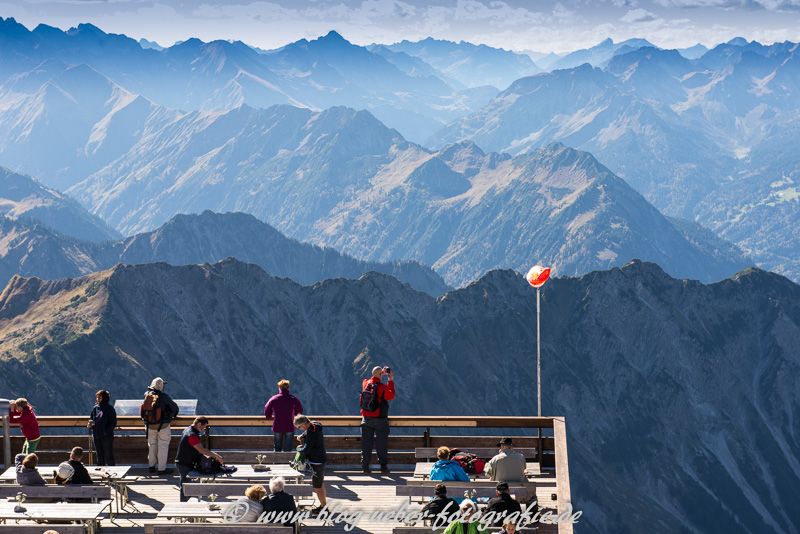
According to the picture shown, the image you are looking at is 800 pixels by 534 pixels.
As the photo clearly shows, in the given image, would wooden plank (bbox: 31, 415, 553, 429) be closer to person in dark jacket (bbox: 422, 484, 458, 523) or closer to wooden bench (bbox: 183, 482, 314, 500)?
wooden bench (bbox: 183, 482, 314, 500)

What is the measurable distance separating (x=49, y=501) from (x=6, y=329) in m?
176

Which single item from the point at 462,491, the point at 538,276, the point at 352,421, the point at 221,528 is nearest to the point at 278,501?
the point at 221,528

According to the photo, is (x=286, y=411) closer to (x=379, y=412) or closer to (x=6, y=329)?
(x=379, y=412)

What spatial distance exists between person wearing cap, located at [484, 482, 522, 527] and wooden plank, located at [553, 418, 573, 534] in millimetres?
1062

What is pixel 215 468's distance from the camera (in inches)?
952

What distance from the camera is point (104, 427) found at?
26.2 meters

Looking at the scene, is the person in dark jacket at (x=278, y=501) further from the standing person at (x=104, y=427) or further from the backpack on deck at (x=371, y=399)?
the standing person at (x=104, y=427)

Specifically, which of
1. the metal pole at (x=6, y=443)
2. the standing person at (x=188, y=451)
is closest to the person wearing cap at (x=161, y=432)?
the standing person at (x=188, y=451)

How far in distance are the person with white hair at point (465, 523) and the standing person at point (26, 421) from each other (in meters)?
12.8

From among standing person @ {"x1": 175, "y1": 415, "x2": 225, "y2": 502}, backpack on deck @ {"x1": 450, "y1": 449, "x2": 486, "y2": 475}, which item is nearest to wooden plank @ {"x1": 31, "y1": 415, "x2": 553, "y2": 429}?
backpack on deck @ {"x1": 450, "y1": 449, "x2": 486, "y2": 475}

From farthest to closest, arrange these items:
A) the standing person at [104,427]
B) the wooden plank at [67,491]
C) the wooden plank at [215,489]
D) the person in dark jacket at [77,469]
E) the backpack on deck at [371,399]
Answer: the backpack on deck at [371,399], the standing person at [104,427], the person in dark jacket at [77,469], the wooden plank at [215,489], the wooden plank at [67,491]

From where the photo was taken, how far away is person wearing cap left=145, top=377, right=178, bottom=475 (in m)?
26.3

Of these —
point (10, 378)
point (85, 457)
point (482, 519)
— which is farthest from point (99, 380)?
point (482, 519)

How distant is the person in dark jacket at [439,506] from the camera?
2094cm
